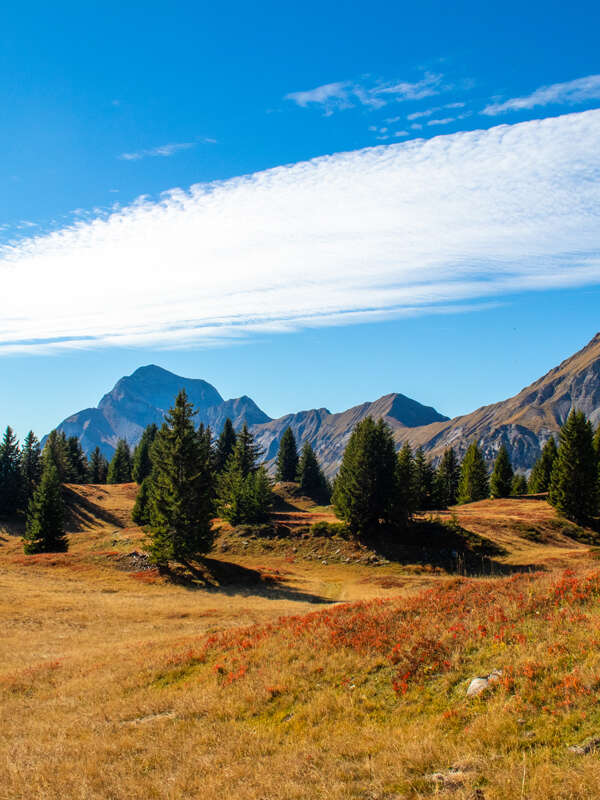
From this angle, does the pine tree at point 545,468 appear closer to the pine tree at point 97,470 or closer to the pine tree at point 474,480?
the pine tree at point 474,480

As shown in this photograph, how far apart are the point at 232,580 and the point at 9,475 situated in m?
63.6

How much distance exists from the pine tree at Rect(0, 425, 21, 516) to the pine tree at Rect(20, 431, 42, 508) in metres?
1.21

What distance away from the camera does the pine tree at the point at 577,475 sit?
5812 cm

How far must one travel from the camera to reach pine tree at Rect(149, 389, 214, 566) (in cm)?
4031

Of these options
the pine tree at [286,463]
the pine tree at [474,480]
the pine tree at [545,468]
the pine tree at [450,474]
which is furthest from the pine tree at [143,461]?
the pine tree at [545,468]

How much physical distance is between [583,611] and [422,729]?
21.0ft

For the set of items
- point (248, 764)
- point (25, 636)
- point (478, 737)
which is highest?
point (478, 737)

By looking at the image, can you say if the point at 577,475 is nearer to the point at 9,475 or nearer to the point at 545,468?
the point at 545,468

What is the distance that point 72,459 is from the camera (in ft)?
372

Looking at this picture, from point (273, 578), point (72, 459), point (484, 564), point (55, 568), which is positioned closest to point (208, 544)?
point (273, 578)

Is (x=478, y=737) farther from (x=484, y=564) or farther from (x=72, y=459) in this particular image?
(x=72, y=459)

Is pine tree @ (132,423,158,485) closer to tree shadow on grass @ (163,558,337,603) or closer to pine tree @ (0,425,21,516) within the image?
pine tree @ (0,425,21,516)

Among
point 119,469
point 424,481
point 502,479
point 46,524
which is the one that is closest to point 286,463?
point 119,469

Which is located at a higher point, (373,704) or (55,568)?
(373,704)
